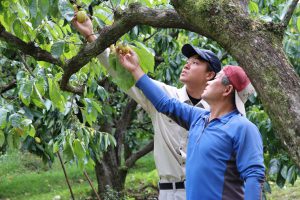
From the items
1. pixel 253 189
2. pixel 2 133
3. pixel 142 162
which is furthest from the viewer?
Answer: pixel 142 162

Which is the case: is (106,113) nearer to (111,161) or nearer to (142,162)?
(111,161)

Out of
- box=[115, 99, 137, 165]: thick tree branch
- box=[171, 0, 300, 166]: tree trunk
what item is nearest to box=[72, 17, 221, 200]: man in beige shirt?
box=[171, 0, 300, 166]: tree trunk

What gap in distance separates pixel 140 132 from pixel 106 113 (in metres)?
2.92

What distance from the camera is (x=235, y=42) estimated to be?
169 centimetres

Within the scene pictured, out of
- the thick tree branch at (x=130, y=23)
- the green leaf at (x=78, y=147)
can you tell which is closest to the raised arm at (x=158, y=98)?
the thick tree branch at (x=130, y=23)

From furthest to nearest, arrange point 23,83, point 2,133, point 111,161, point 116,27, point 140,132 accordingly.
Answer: point 140,132 < point 111,161 < point 2,133 < point 23,83 < point 116,27

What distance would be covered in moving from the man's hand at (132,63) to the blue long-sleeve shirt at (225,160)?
40 centimetres

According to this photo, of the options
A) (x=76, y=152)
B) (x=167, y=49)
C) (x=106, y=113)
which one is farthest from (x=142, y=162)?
(x=76, y=152)

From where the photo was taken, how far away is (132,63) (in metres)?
2.45

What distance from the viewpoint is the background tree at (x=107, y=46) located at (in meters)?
1.57

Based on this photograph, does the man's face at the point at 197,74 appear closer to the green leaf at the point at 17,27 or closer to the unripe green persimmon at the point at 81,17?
the unripe green persimmon at the point at 81,17

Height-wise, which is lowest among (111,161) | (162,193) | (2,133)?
(111,161)

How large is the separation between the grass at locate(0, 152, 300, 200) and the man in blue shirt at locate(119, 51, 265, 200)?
6645 millimetres

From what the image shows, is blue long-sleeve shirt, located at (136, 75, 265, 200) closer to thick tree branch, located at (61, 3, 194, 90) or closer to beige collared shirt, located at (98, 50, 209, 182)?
thick tree branch, located at (61, 3, 194, 90)
